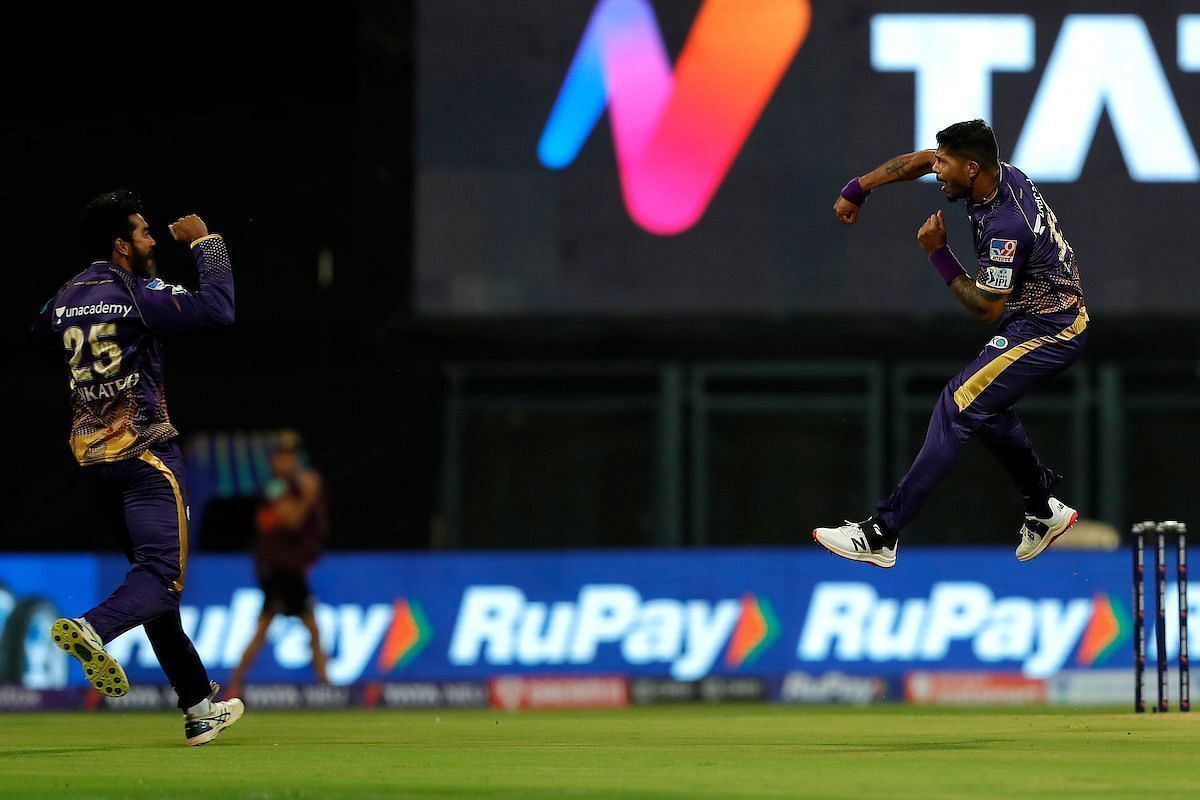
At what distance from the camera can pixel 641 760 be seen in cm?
825

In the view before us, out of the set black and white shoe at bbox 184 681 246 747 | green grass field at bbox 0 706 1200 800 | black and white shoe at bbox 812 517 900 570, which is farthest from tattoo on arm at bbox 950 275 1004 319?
black and white shoe at bbox 184 681 246 747

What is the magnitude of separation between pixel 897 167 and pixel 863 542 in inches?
66.4

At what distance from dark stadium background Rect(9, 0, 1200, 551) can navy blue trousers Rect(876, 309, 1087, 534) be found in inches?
380

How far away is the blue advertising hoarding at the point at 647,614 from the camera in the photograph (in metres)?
16.8

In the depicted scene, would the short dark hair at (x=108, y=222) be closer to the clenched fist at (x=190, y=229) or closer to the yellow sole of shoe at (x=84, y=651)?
the clenched fist at (x=190, y=229)

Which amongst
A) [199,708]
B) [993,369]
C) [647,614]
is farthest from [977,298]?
[647,614]

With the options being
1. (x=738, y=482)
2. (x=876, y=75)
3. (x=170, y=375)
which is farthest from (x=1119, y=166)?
(x=170, y=375)

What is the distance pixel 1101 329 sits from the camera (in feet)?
64.7

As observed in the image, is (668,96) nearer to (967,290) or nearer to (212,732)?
(967,290)

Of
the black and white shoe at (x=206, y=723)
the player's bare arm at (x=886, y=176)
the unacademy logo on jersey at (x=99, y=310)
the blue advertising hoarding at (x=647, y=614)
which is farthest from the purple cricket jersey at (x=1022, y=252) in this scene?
the blue advertising hoarding at (x=647, y=614)

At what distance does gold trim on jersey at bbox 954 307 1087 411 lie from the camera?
9523 mm

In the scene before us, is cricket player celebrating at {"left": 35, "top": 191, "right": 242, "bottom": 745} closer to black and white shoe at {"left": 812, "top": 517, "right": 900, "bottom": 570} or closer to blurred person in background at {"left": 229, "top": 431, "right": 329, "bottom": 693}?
black and white shoe at {"left": 812, "top": 517, "right": 900, "bottom": 570}

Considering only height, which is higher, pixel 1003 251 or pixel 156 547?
pixel 1003 251

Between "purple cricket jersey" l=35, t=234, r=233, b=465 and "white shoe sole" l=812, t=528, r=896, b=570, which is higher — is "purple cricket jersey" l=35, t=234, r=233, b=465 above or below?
above
